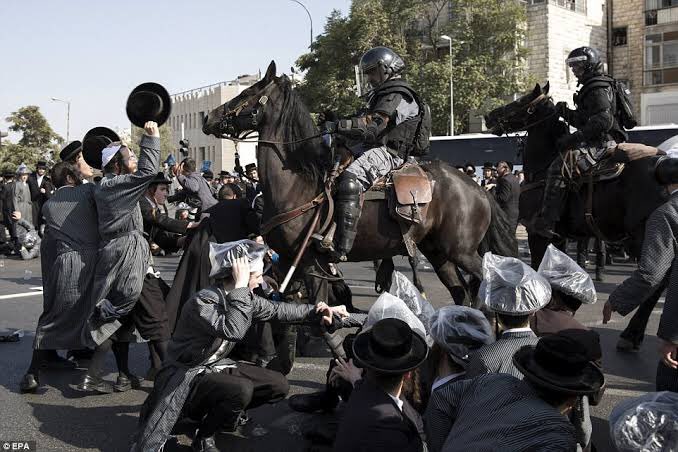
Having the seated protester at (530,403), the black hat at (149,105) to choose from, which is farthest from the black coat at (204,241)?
the seated protester at (530,403)

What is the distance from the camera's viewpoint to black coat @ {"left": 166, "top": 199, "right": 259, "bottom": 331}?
21.5 ft

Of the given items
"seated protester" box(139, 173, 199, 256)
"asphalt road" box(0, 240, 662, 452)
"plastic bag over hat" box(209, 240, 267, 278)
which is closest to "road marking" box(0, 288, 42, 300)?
"asphalt road" box(0, 240, 662, 452)

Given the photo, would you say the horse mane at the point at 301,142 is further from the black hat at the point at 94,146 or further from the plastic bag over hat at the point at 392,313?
the plastic bag over hat at the point at 392,313

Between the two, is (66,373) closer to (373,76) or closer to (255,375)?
(255,375)

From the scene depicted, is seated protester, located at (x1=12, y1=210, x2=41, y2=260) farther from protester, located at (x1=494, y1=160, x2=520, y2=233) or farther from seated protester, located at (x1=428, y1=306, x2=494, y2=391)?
seated protester, located at (x1=428, y1=306, x2=494, y2=391)

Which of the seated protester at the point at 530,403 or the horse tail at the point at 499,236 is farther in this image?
the horse tail at the point at 499,236

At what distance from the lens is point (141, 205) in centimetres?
701

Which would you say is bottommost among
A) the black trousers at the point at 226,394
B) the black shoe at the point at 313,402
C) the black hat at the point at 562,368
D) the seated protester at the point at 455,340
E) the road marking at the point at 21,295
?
the road marking at the point at 21,295

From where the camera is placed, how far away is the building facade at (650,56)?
39844 mm

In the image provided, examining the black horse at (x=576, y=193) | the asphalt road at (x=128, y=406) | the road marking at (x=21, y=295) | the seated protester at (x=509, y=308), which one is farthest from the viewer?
the road marking at (x=21, y=295)

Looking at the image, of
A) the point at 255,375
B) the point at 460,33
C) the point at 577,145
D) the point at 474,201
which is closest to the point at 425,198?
the point at 474,201

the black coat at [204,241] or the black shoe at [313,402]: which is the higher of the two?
the black coat at [204,241]

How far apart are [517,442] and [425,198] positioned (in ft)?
15.8

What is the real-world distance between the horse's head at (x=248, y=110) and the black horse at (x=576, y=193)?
367 cm
